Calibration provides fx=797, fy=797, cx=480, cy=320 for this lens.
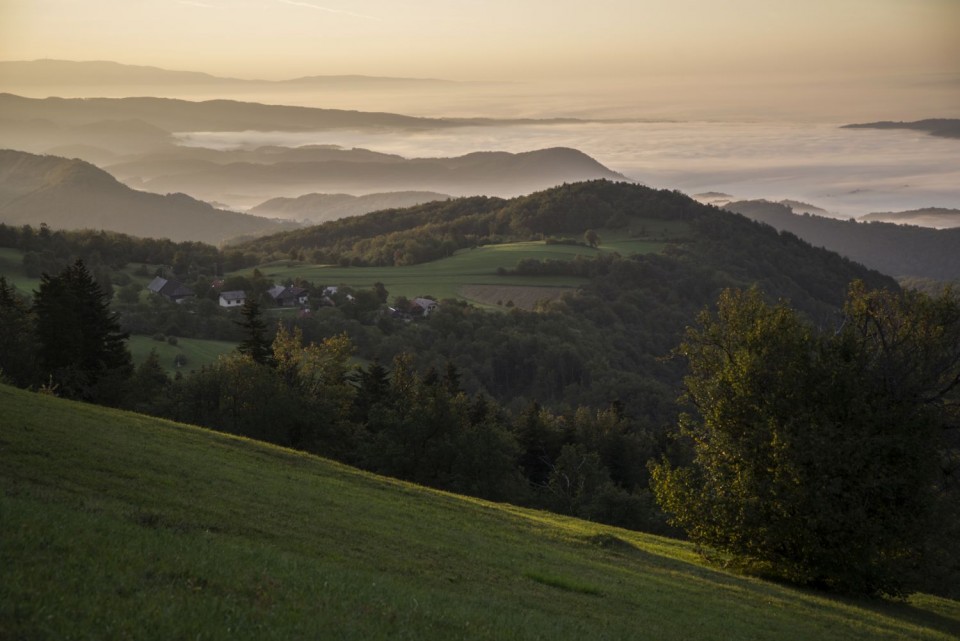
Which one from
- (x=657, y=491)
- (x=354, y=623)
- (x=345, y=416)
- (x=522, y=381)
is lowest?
(x=522, y=381)

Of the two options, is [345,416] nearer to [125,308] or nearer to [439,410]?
[439,410]

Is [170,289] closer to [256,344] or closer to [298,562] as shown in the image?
[256,344]

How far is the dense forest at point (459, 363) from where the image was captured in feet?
169

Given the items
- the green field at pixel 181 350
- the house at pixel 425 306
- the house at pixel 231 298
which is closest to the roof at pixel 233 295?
the house at pixel 231 298

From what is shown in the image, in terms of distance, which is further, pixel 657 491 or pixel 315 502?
pixel 657 491

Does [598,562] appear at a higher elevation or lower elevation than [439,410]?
higher

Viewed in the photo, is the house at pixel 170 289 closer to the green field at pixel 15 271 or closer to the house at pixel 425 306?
the green field at pixel 15 271

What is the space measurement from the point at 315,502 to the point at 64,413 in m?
9.40

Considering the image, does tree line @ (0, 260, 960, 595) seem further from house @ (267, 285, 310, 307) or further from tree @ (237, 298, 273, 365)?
house @ (267, 285, 310, 307)

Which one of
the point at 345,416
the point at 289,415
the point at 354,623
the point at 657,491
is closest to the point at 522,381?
the point at 345,416

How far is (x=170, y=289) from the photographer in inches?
4688

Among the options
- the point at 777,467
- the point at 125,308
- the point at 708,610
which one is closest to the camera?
the point at 708,610

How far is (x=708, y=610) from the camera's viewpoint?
66.3ft

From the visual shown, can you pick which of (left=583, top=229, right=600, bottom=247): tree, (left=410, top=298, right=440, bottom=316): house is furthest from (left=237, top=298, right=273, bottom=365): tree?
(left=583, top=229, right=600, bottom=247): tree
